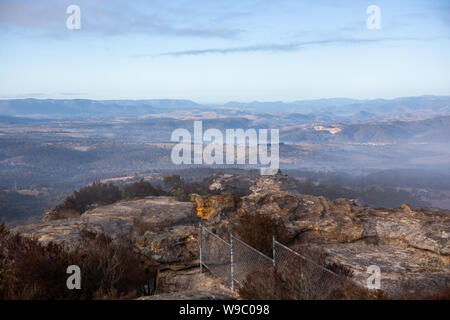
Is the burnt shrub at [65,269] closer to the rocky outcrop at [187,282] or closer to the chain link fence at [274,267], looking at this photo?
the rocky outcrop at [187,282]

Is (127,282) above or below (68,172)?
above

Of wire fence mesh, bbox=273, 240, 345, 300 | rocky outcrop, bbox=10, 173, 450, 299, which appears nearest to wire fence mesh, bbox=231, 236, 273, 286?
wire fence mesh, bbox=273, 240, 345, 300

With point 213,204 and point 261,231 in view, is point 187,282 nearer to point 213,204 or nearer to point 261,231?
point 261,231

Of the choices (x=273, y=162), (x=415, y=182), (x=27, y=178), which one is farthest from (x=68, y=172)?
(x=415, y=182)

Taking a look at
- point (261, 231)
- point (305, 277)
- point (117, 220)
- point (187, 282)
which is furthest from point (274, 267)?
point (117, 220)

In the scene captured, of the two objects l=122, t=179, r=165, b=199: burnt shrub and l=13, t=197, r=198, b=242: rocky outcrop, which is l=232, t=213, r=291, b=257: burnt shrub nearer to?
l=13, t=197, r=198, b=242: rocky outcrop
